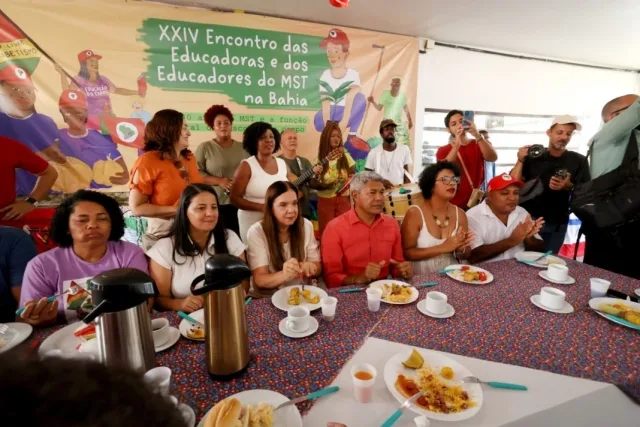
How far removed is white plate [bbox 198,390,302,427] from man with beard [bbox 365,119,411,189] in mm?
3329

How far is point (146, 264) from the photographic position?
1745 mm

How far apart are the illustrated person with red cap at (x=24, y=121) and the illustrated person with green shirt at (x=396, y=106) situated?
355 centimetres

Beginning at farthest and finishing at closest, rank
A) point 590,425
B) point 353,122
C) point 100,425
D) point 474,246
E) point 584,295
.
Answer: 1. point 353,122
2. point 474,246
3. point 584,295
4. point 590,425
5. point 100,425

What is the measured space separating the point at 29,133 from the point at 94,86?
2.38 ft

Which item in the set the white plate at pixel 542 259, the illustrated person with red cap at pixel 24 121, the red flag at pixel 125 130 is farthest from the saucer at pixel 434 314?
the illustrated person with red cap at pixel 24 121

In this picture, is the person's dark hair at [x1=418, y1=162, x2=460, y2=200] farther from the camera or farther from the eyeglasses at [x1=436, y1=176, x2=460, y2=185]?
the camera

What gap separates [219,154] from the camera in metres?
3.26

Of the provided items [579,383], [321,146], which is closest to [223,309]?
[579,383]

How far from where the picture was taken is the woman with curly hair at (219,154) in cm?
322

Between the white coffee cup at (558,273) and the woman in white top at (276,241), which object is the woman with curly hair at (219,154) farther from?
the white coffee cup at (558,273)

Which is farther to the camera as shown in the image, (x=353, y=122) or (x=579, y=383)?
(x=353, y=122)

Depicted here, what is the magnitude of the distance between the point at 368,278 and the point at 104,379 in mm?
1572

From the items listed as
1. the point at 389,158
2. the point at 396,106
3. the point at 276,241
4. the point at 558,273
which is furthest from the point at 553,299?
the point at 396,106

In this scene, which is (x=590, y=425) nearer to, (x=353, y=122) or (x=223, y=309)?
(x=223, y=309)
